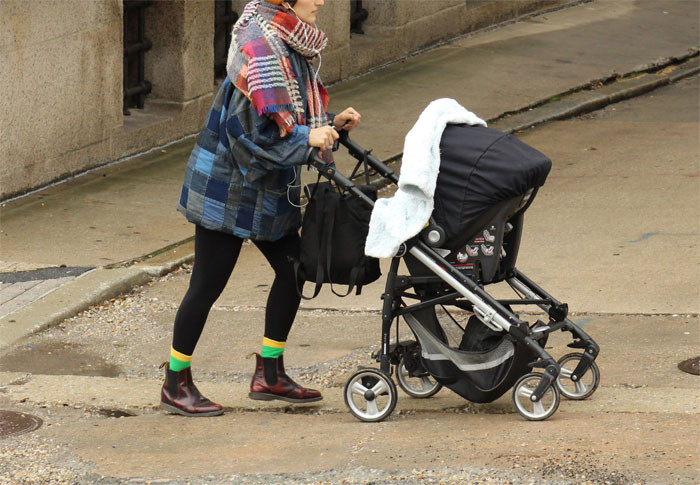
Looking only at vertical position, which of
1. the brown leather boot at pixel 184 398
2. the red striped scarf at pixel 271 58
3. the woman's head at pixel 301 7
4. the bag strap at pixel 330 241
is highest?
the woman's head at pixel 301 7

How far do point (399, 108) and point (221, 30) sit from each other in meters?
1.77

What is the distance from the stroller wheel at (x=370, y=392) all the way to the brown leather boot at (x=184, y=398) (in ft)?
2.01

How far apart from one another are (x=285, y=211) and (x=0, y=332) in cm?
206

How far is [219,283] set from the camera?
504cm

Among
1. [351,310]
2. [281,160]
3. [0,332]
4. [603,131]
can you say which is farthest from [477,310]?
[603,131]

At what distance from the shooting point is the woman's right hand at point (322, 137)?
4715mm

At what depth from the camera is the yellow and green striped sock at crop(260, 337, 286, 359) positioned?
5230 mm

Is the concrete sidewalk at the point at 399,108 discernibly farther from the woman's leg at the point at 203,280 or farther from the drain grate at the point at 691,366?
the woman's leg at the point at 203,280

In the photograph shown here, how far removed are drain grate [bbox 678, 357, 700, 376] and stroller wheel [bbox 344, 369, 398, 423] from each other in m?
1.43

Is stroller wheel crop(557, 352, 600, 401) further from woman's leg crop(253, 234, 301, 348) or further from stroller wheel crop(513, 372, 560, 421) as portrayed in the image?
woman's leg crop(253, 234, 301, 348)

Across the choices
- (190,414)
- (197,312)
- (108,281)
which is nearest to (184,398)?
(190,414)

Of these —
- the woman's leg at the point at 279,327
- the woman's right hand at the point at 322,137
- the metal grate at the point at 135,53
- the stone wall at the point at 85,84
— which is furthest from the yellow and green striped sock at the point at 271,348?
the metal grate at the point at 135,53

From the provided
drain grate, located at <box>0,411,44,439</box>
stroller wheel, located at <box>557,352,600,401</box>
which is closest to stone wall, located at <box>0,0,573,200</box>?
drain grate, located at <box>0,411,44,439</box>

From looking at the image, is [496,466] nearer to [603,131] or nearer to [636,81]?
[603,131]
